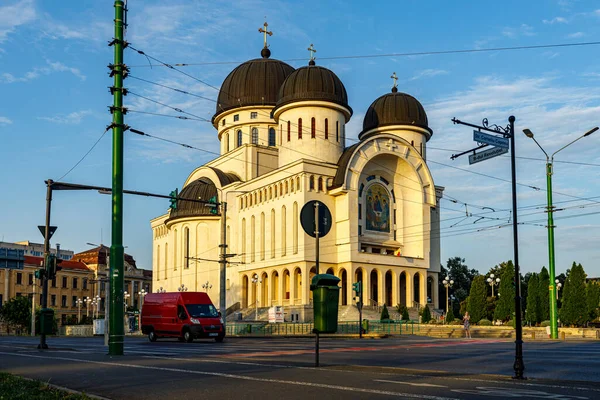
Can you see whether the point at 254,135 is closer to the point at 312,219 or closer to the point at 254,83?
the point at 254,83

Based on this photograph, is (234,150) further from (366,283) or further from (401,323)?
(401,323)

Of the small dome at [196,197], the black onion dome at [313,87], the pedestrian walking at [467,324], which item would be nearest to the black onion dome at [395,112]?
the black onion dome at [313,87]

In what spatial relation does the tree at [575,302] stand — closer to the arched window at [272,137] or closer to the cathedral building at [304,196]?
the cathedral building at [304,196]

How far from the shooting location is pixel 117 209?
816 inches

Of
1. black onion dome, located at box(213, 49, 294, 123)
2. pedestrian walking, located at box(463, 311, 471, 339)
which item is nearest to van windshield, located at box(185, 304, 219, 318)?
pedestrian walking, located at box(463, 311, 471, 339)

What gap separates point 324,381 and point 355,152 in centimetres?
5001

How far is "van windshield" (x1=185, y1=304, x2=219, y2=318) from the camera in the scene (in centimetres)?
3359

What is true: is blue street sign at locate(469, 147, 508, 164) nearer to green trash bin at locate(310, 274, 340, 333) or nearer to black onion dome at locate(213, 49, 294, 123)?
green trash bin at locate(310, 274, 340, 333)

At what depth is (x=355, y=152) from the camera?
61.7 meters

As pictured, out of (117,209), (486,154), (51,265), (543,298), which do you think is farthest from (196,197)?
(486,154)

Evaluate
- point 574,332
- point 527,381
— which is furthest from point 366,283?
point 527,381

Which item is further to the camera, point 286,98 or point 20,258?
point 286,98

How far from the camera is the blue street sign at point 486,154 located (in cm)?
1593

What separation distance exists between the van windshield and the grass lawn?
21.0 meters
